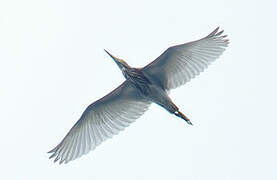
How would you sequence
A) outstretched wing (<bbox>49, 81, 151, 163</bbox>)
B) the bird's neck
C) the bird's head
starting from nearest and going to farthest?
the bird's neck, the bird's head, outstretched wing (<bbox>49, 81, 151, 163</bbox>)

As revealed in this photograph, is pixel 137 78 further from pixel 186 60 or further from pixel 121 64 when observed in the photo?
pixel 186 60

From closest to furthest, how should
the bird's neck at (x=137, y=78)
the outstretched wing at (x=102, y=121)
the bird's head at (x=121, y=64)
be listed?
the bird's neck at (x=137, y=78), the bird's head at (x=121, y=64), the outstretched wing at (x=102, y=121)

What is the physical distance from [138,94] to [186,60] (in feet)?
5.31

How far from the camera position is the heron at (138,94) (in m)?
22.5

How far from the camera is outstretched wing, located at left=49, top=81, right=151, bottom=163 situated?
2320 centimetres

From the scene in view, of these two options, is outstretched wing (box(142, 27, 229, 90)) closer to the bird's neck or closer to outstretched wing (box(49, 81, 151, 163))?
the bird's neck

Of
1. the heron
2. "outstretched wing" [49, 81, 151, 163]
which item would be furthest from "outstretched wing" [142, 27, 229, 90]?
"outstretched wing" [49, 81, 151, 163]

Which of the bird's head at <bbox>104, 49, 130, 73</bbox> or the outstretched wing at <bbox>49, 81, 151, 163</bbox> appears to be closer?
the bird's head at <bbox>104, 49, 130, 73</bbox>

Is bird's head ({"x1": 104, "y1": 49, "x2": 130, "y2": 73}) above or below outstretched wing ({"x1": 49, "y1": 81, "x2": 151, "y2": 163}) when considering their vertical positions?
above

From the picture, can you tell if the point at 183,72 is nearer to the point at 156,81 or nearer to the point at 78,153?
the point at 156,81

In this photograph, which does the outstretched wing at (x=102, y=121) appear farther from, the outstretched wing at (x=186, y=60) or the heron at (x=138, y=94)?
the outstretched wing at (x=186, y=60)

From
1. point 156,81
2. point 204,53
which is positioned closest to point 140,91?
point 156,81

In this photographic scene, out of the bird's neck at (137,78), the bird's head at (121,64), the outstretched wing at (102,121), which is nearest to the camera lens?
the bird's neck at (137,78)

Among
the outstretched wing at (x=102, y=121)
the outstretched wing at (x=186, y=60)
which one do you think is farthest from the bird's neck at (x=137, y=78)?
the outstretched wing at (x=102, y=121)
